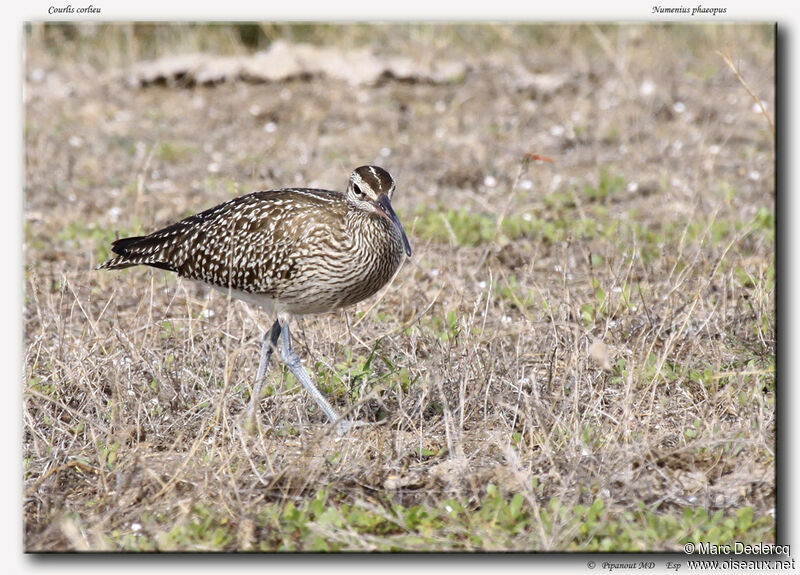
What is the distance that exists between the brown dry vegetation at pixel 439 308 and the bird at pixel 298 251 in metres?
0.38

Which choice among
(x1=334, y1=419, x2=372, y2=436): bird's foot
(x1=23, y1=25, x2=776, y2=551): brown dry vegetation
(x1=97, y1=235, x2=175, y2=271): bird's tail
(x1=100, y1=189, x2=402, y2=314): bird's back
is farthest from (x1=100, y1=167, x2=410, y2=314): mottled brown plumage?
(x1=334, y1=419, x2=372, y2=436): bird's foot

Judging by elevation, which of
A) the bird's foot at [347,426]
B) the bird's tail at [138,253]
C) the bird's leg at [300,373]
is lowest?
the bird's foot at [347,426]

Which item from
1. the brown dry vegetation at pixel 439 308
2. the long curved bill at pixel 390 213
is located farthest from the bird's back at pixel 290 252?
the brown dry vegetation at pixel 439 308

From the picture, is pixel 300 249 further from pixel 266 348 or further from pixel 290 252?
pixel 266 348

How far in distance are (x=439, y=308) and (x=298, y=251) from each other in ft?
5.96

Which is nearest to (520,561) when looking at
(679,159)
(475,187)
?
(475,187)

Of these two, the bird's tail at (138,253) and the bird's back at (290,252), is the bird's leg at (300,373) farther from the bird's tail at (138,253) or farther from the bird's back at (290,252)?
the bird's tail at (138,253)

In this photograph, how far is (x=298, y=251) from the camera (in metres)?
5.75

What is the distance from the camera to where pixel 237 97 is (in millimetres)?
11961

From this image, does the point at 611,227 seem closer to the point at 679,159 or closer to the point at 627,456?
the point at 679,159

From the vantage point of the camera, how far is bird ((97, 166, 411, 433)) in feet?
18.8

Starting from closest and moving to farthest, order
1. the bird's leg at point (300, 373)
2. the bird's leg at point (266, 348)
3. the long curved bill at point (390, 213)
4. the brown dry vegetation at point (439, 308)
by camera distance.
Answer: the brown dry vegetation at point (439, 308), the long curved bill at point (390, 213), the bird's leg at point (300, 373), the bird's leg at point (266, 348)

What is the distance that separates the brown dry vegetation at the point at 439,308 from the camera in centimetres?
507

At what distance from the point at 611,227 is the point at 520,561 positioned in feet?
14.8
